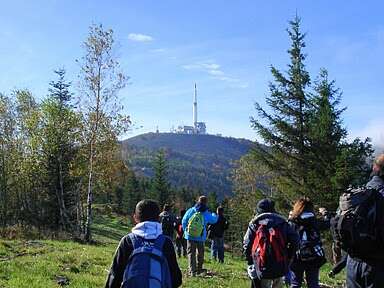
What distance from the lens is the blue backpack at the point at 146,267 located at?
18.5 feet

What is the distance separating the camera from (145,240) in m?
5.96

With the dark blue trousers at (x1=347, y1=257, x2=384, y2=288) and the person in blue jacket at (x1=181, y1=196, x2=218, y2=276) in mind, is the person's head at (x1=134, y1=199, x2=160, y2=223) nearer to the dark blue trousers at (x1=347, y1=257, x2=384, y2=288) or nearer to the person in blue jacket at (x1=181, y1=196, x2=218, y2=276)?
the dark blue trousers at (x1=347, y1=257, x2=384, y2=288)

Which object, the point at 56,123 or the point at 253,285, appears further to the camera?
the point at 56,123

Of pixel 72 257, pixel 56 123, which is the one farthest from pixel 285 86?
pixel 72 257

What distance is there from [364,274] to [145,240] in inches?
96.5

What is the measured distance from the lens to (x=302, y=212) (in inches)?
396

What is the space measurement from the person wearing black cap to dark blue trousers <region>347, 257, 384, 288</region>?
2.56 meters

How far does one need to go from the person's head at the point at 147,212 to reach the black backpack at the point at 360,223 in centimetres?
209

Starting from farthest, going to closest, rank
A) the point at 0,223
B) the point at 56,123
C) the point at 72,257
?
the point at 0,223, the point at 56,123, the point at 72,257

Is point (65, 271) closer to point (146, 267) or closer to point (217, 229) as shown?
point (146, 267)

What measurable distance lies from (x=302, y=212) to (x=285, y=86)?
26.9m

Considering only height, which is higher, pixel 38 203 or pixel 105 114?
pixel 105 114

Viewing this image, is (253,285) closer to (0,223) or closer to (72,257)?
(72,257)

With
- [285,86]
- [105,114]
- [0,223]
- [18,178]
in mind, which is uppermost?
[285,86]
